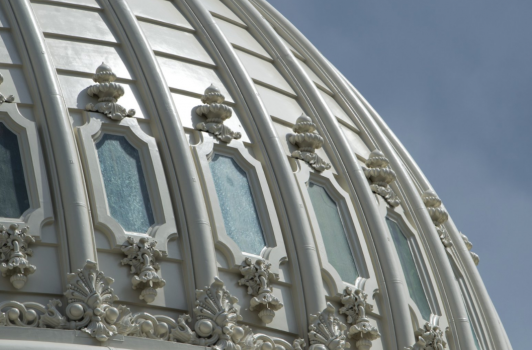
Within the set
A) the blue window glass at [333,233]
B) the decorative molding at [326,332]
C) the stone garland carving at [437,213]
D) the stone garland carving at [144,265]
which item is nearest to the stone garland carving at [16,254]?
the stone garland carving at [144,265]

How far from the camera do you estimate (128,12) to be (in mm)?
28172

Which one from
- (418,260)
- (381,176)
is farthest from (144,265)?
(418,260)

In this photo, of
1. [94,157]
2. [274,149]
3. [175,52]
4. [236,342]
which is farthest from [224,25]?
[236,342]

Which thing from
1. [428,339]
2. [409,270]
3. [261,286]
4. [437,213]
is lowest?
[261,286]

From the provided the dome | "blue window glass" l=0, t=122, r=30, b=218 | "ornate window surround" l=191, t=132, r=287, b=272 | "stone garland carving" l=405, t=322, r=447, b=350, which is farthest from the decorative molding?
"blue window glass" l=0, t=122, r=30, b=218

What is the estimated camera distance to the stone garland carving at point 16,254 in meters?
21.8

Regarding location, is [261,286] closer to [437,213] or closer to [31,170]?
[31,170]

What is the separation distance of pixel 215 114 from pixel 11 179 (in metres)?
4.68

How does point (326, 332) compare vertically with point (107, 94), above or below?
below

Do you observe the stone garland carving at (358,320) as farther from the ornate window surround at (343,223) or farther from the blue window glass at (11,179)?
the blue window glass at (11,179)

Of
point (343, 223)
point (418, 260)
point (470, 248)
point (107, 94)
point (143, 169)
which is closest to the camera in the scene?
point (143, 169)

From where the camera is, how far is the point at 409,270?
28.0 m

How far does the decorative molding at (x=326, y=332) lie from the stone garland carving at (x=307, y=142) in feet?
13.7

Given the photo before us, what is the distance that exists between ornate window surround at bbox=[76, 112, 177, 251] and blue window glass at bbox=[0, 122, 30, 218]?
1188 mm
